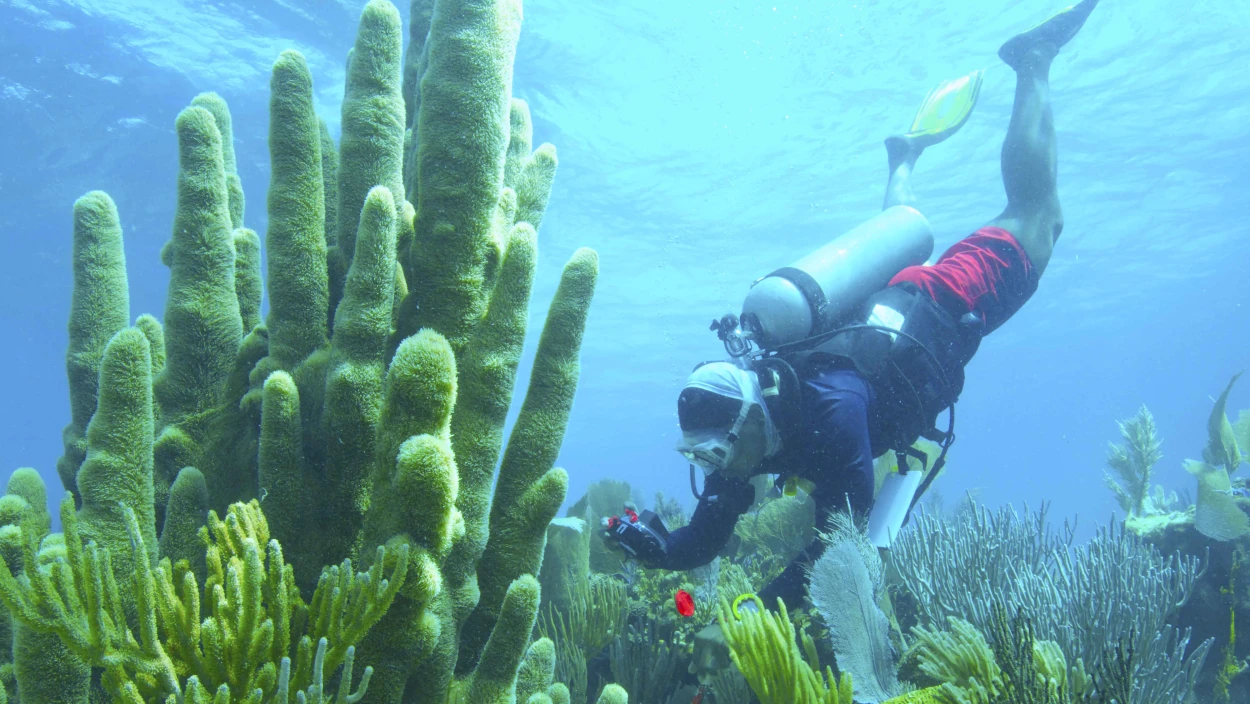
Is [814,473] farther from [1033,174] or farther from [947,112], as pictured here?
[947,112]

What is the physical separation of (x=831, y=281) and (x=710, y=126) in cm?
1564

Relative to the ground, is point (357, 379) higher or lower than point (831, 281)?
lower

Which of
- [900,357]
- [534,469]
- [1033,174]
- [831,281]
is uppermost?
[1033,174]

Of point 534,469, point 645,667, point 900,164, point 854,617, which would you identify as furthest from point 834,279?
point 534,469

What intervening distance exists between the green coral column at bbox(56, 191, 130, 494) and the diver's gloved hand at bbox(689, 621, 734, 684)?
3.44m

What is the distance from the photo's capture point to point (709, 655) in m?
4.06

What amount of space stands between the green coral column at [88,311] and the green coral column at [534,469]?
5.29 ft

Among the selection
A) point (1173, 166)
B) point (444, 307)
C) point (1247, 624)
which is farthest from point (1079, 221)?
point (444, 307)

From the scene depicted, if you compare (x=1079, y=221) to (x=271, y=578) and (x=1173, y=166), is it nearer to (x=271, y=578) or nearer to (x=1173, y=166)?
(x=1173, y=166)

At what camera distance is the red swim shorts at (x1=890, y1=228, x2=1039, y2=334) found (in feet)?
17.9

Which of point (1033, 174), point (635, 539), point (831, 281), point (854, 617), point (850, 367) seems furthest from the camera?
point (1033, 174)

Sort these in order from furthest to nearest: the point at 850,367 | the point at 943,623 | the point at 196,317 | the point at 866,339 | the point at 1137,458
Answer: the point at 1137,458 → the point at 866,339 → the point at 850,367 → the point at 943,623 → the point at 196,317

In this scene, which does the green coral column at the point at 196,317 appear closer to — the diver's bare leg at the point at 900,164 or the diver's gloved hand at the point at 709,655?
the diver's gloved hand at the point at 709,655

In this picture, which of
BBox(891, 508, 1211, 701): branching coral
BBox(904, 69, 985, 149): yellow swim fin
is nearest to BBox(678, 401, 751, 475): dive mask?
BBox(891, 508, 1211, 701): branching coral
